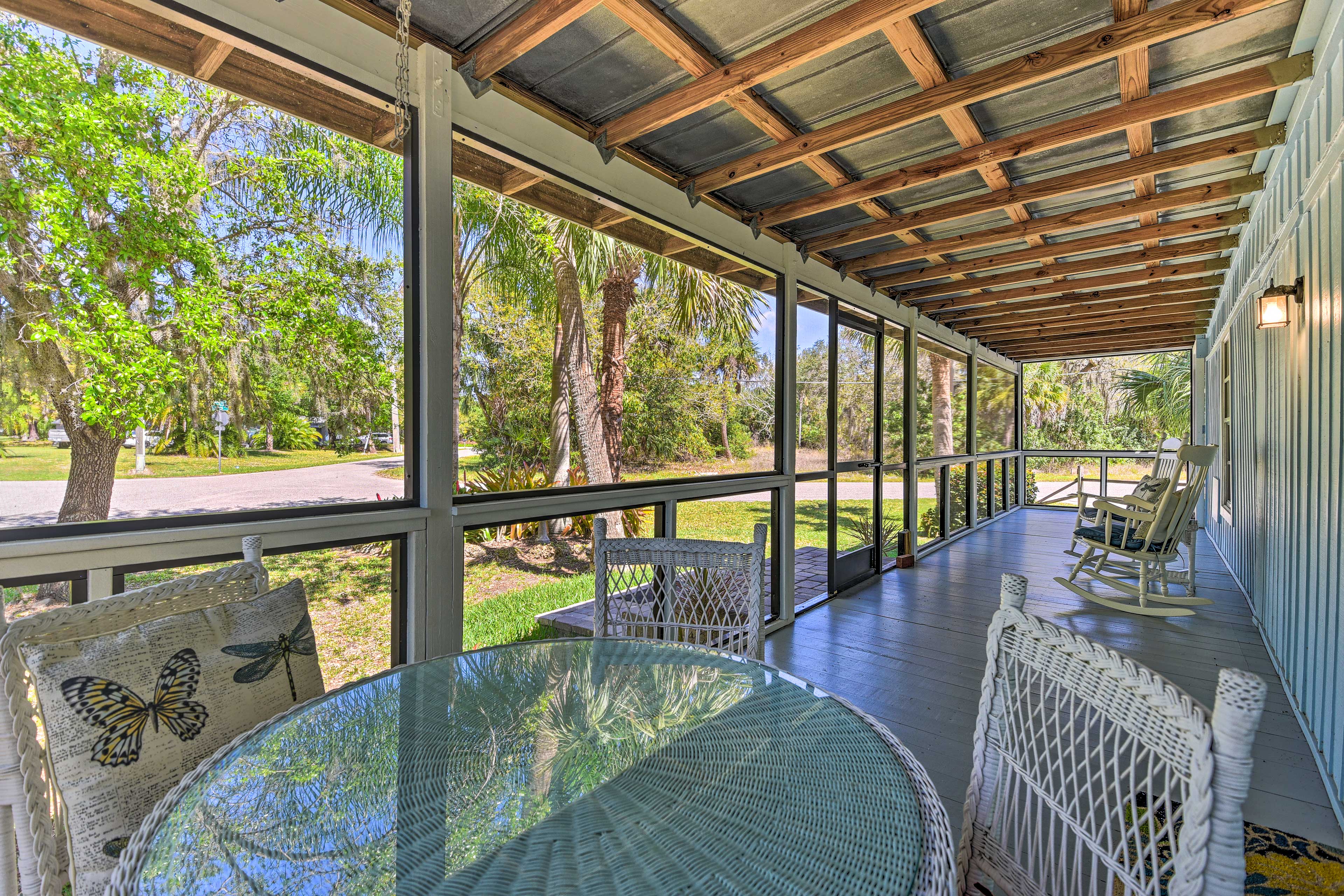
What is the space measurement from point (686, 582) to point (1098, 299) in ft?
19.0

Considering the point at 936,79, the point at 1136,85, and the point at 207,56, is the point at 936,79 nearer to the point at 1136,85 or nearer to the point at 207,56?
the point at 1136,85

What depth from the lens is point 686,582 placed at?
92.8 inches

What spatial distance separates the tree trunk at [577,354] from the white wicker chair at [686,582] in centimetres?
188

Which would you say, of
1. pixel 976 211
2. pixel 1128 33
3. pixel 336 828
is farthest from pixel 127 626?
pixel 976 211

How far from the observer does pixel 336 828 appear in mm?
849

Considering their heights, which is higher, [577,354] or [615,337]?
[615,337]

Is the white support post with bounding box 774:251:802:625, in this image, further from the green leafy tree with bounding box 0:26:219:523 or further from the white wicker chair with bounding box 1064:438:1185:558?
the green leafy tree with bounding box 0:26:219:523

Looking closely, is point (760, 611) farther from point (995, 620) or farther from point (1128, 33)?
point (1128, 33)

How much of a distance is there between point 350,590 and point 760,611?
137 cm

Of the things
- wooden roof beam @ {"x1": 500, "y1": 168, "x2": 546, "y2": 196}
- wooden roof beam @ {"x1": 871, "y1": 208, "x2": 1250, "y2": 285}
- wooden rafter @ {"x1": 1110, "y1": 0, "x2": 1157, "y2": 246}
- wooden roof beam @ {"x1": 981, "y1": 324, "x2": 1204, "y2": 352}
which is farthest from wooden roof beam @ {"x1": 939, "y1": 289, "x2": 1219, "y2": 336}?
wooden roof beam @ {"x1": 500, "y1": 168, "x2": 546, "y2": 196}

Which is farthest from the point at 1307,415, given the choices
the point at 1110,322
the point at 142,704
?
the point at 1110,322

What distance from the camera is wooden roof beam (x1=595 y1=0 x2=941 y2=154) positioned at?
193 centimetres

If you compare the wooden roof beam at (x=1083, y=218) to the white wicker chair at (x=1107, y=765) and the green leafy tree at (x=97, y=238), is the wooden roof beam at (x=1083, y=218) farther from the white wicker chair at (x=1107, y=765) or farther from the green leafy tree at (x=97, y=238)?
the green leafy tree at (x=97, y=238)

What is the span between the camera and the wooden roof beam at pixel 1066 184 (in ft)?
9.43
